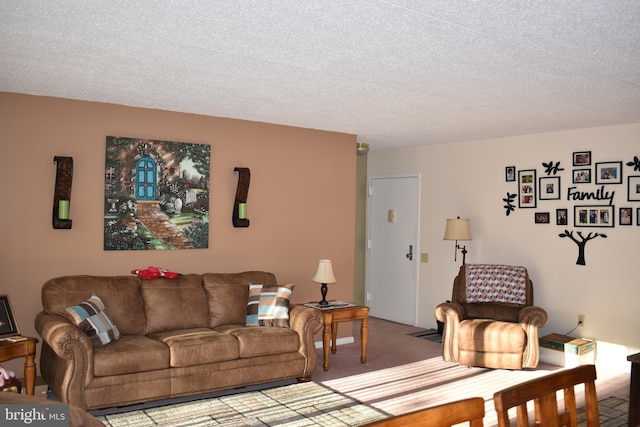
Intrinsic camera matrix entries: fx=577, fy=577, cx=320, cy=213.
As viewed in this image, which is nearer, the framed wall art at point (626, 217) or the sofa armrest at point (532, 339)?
the sofa armrest at point (532, 339)

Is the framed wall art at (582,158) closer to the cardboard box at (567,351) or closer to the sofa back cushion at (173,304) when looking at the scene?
the cardboard box at (567,351)

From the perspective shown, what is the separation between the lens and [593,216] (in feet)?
19.1

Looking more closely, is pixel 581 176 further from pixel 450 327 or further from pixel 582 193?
pixel 450 327

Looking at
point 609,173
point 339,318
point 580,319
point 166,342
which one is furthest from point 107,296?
point 609,173

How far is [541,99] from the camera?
4492 mm

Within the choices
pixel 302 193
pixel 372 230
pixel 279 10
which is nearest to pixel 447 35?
pixel 279 10

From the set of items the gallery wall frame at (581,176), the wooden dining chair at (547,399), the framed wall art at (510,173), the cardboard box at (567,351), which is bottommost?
the cardboard box at (567,351)

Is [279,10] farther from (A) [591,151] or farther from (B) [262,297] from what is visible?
(A) [591,151]

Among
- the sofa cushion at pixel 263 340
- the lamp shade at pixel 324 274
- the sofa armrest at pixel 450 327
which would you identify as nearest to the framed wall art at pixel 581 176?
the sofa armrest at pixel 450 327

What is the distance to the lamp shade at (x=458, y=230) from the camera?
6543 millimetres

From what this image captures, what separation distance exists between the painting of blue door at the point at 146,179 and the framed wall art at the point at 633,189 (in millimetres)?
4469

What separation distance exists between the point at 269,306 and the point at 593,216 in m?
3.39

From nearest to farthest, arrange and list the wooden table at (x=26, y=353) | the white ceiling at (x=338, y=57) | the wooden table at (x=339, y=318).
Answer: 1. the white ceiling at (x=338, y=57)
2. the wooden table at (x=26, y=353)
3. the wooden table at (x=339, y=318)

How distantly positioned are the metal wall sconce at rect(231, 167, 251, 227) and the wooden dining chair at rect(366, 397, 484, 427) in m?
4.28
